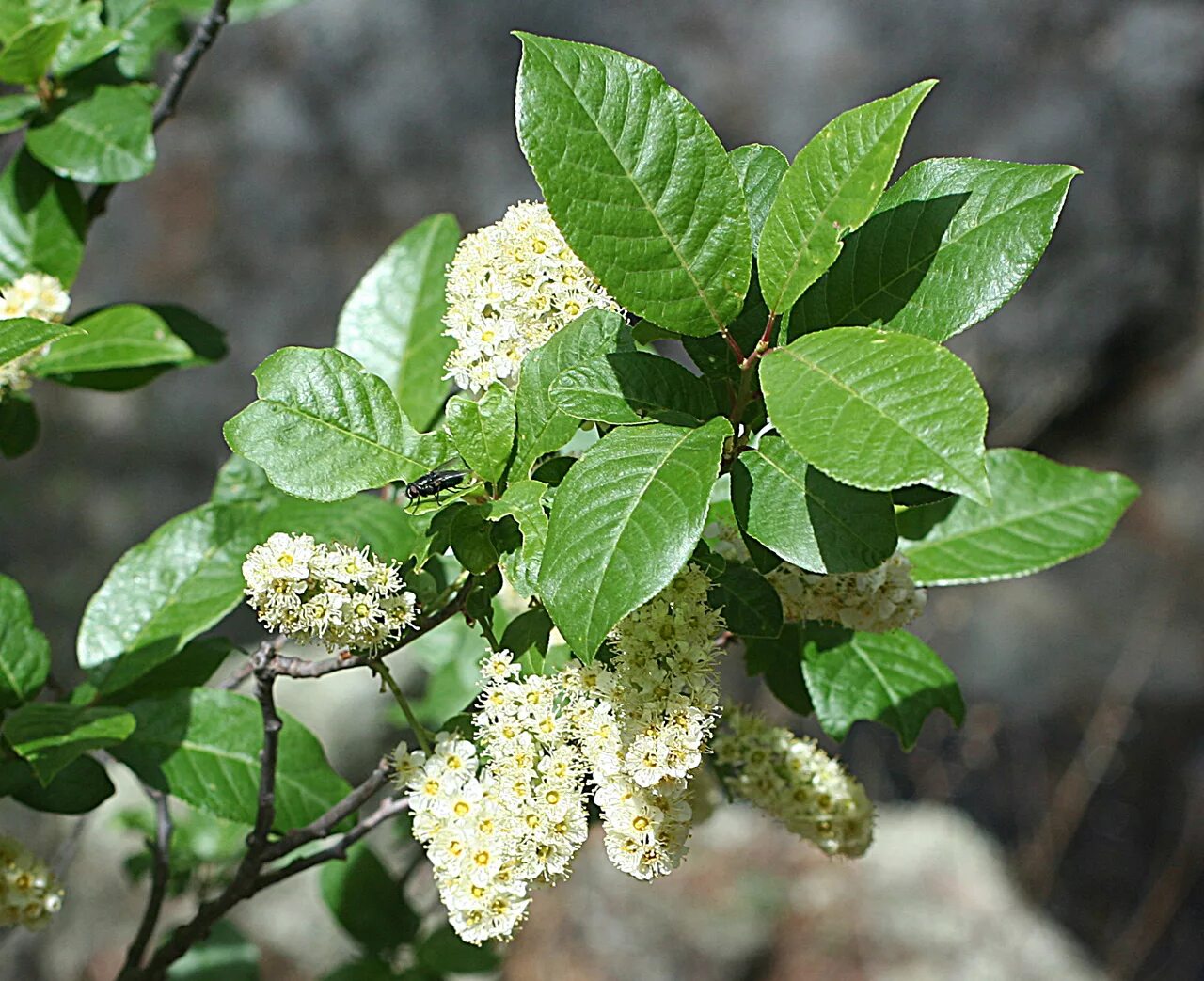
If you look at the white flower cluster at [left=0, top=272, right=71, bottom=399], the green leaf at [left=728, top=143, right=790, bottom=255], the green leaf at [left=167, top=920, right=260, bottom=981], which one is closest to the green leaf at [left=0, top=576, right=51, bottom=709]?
the white flower cluster at [left=0, top=272, right=71, bottom=399]

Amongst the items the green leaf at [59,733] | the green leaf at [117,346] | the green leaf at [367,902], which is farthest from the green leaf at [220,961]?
the green leaf at [117,346]

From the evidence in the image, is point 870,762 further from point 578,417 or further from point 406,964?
point 578,417

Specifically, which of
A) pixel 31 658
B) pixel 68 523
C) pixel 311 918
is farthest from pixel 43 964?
pixel 31 658

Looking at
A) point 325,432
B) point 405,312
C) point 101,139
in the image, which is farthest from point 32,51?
point 325,432

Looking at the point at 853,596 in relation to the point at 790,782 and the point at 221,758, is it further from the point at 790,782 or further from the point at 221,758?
the point at 221,758

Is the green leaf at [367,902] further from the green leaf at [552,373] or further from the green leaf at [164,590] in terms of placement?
the green leaf at [552,373]

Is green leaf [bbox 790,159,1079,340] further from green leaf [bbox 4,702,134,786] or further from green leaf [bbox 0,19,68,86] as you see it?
green leaf [bbox 0,19,68,86]
